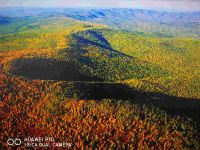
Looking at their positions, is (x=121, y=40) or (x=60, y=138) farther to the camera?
(x=121, y=40)

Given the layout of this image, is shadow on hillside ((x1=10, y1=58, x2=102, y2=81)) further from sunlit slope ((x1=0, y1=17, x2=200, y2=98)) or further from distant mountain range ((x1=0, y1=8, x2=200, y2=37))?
distant mountain range ((x1=0, y1=8, x2=200, y2=37))

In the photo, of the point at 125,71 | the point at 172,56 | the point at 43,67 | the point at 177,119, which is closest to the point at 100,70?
the point at 125,71

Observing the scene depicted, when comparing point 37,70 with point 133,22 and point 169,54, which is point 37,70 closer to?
point 169,54

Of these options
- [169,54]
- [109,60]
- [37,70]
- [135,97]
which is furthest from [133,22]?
[135,97]

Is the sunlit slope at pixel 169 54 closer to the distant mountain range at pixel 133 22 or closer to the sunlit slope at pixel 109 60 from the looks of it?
the sunlit slope at pixel 109 60

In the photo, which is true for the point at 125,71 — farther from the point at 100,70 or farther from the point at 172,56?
the point at 172,56

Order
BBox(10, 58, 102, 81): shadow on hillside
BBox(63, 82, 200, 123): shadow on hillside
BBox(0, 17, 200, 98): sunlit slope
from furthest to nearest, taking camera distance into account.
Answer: BBox(0, 17, 200, 98): sunlit slope < BBox(10, 58, 102, 81): shadow on hillside < BBox(63, 82, 200, 123): shadow on hillside

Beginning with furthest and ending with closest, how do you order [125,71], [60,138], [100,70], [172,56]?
1. [172,56]
2. [125,71]
3. [100,70]
4. [60,138]

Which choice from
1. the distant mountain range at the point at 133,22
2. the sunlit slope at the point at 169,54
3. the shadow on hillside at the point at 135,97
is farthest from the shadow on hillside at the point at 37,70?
the distant mountain range at the point at 133,22

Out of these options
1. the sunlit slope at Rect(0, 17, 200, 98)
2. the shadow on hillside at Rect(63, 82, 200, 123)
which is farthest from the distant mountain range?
the shadow on hillside at Rect(63, 82, 200, 123)

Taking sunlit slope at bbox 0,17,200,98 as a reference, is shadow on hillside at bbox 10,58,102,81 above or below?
above

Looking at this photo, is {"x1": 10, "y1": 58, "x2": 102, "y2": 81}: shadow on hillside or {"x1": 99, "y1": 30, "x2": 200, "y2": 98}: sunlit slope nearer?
{"x1": 10, "y1": 58, "x2": 102, "y2": 81}: shadow on hillside
